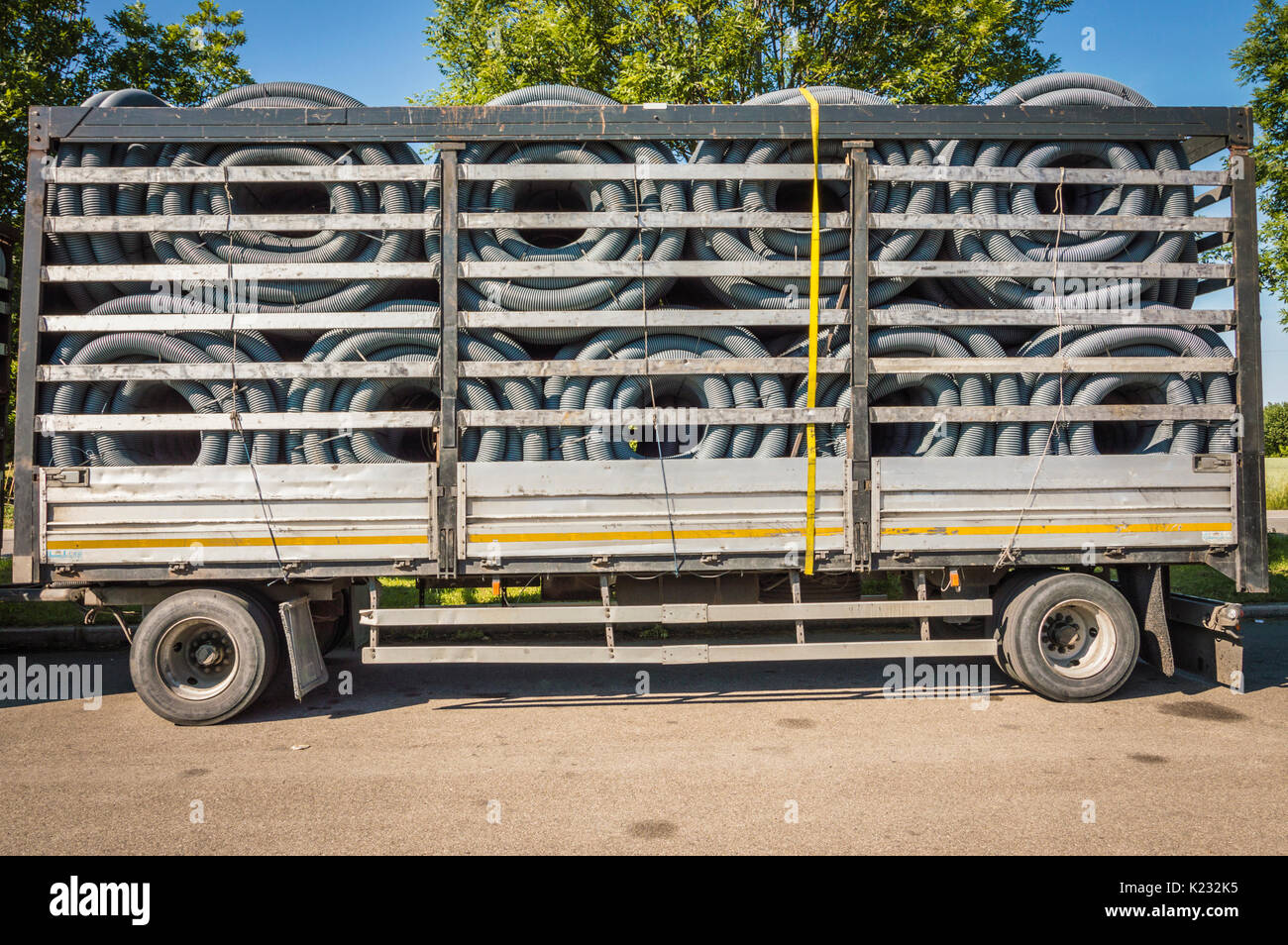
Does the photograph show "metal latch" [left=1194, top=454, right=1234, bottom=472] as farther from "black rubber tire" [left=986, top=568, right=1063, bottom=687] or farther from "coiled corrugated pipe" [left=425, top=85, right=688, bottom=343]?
"coiled corrugated pipe" [left=425, top=85, right=688, bottom=343]

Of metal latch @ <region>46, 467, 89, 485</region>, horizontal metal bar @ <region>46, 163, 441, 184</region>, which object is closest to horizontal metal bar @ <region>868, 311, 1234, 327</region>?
horizontal metal bar @ <region>46, 163, 441, 184</region>

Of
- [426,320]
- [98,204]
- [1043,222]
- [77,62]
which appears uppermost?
[77,62]

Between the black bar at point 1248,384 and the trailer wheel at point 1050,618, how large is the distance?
787 millimetres

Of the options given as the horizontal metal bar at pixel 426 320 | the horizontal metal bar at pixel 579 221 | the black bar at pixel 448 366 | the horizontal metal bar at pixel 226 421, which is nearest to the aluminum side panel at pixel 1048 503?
the horizontal metal bar at pixel 426 320

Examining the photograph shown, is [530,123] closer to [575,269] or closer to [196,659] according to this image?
[575,269]

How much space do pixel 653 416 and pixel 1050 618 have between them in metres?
3.05

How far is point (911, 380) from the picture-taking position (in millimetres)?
5359

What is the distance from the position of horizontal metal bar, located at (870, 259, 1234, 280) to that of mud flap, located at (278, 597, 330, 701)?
14.4 feet

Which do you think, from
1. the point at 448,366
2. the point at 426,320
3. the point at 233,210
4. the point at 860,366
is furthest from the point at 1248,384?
the point at 233,210

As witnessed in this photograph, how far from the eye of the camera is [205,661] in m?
5.27

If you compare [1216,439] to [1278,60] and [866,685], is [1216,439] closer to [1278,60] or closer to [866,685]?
[866,685]

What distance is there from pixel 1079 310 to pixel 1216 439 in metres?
1.28

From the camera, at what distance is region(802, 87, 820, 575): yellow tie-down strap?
5188mm

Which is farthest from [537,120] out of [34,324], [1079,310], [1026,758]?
[1026,758]
